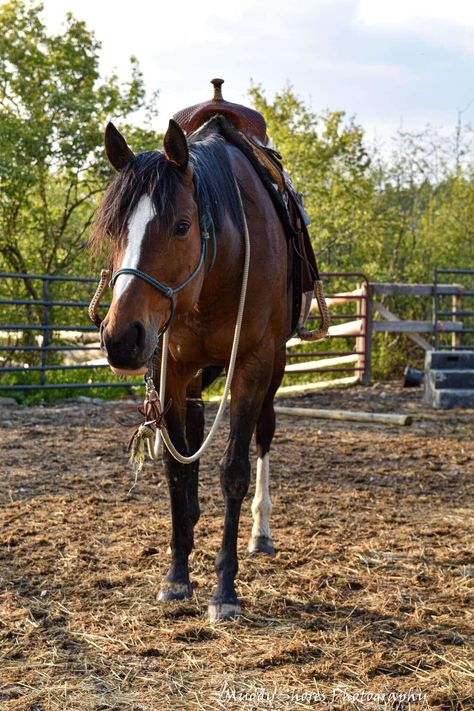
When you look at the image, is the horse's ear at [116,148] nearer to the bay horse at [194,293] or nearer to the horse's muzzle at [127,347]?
the bay horse at [194,293]

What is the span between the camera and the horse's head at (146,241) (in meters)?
2.45

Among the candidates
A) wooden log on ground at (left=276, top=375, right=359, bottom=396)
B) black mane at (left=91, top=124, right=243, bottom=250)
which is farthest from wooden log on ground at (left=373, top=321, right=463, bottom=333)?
black mane at (left=91, top=124, right=243, bottom=250)

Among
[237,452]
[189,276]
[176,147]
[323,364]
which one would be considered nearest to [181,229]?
[189,276]

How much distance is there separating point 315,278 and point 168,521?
4.97ft

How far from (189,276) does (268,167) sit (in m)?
1.24

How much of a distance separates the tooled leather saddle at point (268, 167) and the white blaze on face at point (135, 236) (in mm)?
1090

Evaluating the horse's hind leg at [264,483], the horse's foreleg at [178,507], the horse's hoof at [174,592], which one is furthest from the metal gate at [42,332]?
the horse's hoof at [174,592]

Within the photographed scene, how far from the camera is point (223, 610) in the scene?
2.98 meters

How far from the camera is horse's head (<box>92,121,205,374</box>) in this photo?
96.6 inches

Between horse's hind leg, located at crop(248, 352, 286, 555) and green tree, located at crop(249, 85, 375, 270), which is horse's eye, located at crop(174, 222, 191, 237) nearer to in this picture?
horse's hind leg, located at crop(248, 352, 286, 555)

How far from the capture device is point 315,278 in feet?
13.7

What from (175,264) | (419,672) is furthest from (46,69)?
(419,672)

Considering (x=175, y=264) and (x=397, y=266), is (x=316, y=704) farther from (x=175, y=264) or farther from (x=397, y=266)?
(x=397, y=266)

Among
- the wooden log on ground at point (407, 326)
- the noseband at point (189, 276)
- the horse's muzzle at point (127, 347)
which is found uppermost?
the noseband at point (189, 276)
